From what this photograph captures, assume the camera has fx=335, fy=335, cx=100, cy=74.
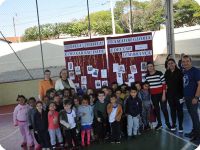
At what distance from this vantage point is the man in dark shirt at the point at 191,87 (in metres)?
4.63

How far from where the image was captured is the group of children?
196 inches

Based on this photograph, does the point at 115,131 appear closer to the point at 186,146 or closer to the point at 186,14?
the point at 186,146

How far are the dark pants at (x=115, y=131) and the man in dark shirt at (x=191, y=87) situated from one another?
1.11 m

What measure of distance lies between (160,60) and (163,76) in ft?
18.3

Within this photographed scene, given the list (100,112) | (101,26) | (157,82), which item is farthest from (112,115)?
(101,26)

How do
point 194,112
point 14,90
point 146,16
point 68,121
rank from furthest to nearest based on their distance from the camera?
point 146,16 < point 14,90 < point 68,121 < point 194,112

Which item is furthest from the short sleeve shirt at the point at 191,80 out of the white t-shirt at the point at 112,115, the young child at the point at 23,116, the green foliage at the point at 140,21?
the green foliage at the point at 140,21

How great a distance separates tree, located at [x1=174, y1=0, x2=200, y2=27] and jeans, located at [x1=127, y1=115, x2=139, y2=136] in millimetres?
13241

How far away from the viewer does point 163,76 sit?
536cm

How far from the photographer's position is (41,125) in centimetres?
498

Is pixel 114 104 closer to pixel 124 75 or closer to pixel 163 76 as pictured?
pixel 163 76

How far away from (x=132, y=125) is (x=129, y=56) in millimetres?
1981

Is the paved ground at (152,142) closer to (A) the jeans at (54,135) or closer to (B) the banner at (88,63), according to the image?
(A) the jeans at (54,135)

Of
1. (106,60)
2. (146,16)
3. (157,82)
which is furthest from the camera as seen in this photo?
(146,16)
